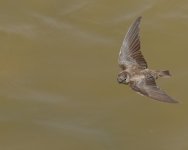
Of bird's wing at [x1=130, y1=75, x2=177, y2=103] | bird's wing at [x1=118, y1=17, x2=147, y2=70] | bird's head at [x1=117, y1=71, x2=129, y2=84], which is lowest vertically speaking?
bird's wing at [x1=130, y1=75, x2=177, y2=103]

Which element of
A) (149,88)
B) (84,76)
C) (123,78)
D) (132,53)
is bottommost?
(149,88)

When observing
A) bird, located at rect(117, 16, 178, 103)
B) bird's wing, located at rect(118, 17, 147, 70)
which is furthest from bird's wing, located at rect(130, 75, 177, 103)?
bird's wing, located at rect(118, 17, 147, 70)

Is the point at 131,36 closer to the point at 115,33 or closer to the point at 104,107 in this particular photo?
the point at 104,107

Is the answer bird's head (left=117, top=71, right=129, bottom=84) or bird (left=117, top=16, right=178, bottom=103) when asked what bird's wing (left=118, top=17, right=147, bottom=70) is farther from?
bird's head (left=117, top=71, right=129, bottom=84)

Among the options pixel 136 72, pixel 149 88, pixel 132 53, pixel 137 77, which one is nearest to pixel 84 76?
pixel 132 53

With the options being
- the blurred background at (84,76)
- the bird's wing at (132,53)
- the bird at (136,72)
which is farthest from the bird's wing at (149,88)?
the blurred background at (84,76)

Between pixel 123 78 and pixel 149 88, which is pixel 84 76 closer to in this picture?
pixel 123 78

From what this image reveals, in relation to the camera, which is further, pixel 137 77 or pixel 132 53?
pixel 132 53

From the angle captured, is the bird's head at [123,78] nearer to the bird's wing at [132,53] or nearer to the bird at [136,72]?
the bird at [136,72]
